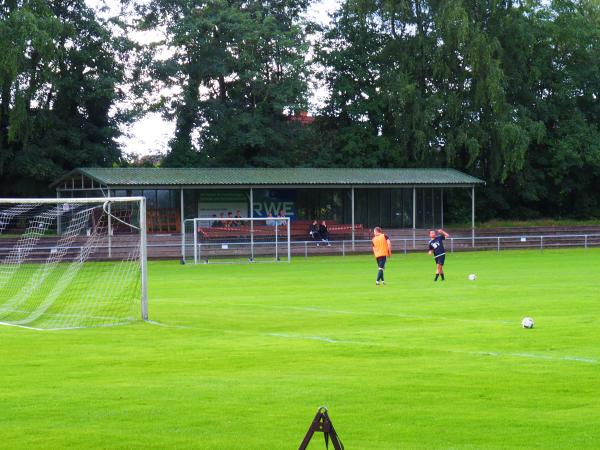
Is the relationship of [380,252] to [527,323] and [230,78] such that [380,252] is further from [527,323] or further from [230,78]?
[230,78]

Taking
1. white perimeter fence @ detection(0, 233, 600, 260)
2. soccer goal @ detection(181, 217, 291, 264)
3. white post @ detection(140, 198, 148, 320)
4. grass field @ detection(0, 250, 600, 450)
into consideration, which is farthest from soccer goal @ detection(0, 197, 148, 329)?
soccer goal @ detection(181, 217, 291, 264)

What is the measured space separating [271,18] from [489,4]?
14.0 metres

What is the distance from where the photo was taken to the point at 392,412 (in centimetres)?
1021

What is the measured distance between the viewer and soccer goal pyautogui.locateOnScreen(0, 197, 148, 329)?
2069cm

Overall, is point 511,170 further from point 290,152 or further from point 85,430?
point 85,430

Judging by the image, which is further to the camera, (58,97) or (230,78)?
(230,78)

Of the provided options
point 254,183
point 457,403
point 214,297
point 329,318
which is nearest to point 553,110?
point 254,183

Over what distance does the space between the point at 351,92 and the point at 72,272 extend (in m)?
A: 37.1

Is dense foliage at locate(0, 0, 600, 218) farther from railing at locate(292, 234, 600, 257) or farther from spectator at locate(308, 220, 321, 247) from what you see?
spectator at locate(308, 220, 321, 247)

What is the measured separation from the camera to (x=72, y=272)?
33062 mm

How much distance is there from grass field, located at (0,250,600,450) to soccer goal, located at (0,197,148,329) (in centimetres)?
115

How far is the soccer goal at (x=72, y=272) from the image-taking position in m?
20.7

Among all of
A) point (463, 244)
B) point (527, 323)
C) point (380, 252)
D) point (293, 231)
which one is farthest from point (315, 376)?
point (293, 231)

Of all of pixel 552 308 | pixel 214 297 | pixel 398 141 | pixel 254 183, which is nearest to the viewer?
pixel 552 308
